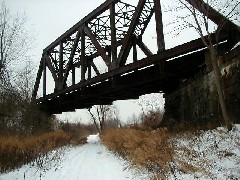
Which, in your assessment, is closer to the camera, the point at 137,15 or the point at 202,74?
the point at 202,74

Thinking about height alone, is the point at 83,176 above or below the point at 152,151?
below

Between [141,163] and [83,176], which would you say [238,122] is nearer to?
[141,163]

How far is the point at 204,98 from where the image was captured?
32.8ft

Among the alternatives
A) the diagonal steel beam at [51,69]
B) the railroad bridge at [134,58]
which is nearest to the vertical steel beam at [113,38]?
the railroad bridge at [134,58]

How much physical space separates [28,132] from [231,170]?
58.7 feet

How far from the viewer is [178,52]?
413 inches

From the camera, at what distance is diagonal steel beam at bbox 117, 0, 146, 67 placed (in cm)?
1235

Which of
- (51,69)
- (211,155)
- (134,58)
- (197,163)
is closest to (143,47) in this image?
(134,58)

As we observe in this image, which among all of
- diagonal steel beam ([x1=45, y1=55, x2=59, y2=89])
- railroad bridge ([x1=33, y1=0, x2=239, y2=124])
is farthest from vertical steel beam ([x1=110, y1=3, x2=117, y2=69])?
diagonal steel beam ([x1=45, y1=55, x2=59, y2=89])

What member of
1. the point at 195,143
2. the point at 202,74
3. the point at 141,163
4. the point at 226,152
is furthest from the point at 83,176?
the point at 202,74

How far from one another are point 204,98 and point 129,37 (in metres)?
4.26

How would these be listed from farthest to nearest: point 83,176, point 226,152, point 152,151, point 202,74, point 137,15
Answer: point 137,15
point 202,74
point 83,176
point 152,151
point 226,152

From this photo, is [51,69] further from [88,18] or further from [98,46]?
[98,46]

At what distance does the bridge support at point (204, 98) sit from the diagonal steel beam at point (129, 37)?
2.59 meters
